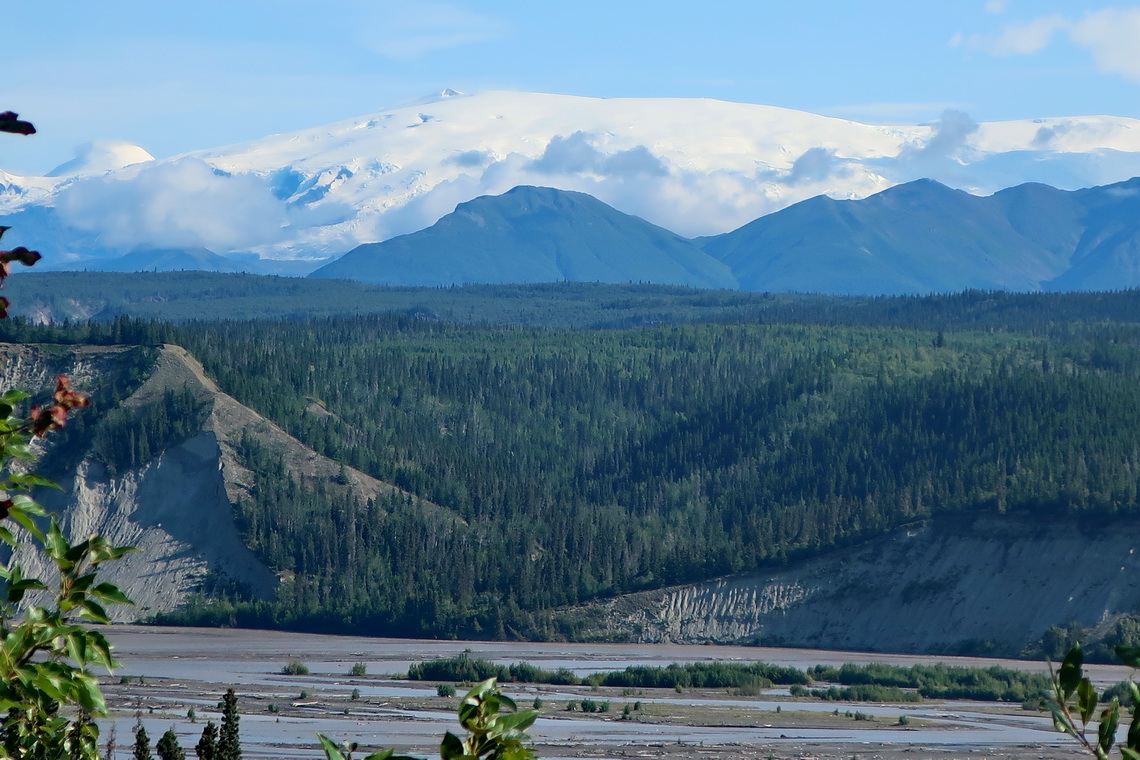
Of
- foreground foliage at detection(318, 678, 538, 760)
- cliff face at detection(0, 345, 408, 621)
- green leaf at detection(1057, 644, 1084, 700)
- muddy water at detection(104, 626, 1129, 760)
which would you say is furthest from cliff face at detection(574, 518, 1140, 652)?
foreground foliage at detection(318, 678, 538, 760)

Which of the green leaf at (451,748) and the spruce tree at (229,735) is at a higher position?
the green leaf at (451,748)

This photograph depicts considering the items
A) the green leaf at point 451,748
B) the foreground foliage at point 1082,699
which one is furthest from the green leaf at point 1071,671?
the green leaf at point 451,748

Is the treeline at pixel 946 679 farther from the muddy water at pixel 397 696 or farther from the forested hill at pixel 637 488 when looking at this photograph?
the forested hill at pixel 637 488

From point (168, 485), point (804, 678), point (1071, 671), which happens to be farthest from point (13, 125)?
point (168, 485)

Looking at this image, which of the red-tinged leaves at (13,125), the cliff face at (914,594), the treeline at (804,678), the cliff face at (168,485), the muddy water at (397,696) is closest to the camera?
the red-tinged leaves at (13,125)

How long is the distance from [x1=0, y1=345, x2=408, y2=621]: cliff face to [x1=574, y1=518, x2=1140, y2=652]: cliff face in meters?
33.4

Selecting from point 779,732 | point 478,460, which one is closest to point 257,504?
point 478,460

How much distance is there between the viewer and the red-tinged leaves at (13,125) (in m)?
9.45

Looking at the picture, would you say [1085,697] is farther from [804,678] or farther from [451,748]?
[804,678]

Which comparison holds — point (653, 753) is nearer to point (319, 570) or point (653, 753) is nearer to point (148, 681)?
point (148, 681)

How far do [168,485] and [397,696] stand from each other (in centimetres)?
6526

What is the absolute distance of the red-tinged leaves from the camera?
9445 mm

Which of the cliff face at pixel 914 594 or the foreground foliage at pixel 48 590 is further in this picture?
the cliff face at pixel 914 594

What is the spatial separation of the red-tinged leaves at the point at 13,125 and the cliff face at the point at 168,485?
121271 mm
